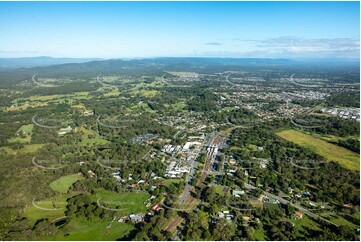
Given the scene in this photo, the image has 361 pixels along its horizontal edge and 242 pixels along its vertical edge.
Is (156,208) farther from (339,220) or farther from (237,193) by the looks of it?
(339,220)

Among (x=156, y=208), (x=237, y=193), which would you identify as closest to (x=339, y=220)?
(x=237, y=193)

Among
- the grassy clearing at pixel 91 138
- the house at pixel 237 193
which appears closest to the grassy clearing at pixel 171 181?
the house at pixel 237 193

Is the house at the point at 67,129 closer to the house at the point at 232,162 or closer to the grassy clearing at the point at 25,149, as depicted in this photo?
the grassy clearing at the point at 25,149

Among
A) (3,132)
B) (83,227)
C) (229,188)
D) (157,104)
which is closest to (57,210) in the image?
(83,227)

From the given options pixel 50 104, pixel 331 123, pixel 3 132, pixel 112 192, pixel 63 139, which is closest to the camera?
pixel 112 192

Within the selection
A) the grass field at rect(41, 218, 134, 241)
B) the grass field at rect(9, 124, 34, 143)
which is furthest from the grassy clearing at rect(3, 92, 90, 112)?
the grass field at rect(41, 218, 134, 241)

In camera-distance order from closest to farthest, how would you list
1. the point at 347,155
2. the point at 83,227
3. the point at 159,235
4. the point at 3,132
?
the point at 159,235, the point at 83,227, the point at 347,155, the point at 3,132

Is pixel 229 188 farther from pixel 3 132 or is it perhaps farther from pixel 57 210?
pixel 3 132
